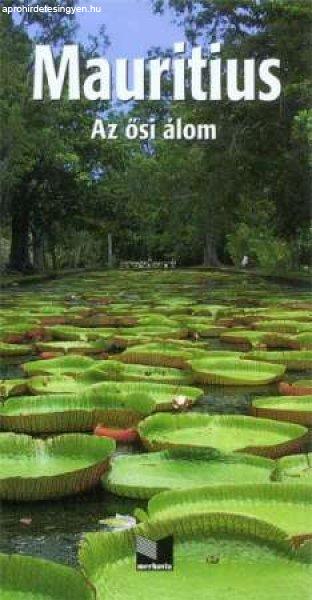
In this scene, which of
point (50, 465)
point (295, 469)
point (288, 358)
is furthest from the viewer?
point (288, 358)

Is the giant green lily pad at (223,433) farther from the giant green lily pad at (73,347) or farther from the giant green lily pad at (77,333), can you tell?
the giant green lily pad at (77,333)

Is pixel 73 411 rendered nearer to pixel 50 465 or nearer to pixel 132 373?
pixel 50 465

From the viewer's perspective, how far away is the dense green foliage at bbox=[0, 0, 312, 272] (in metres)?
13.4

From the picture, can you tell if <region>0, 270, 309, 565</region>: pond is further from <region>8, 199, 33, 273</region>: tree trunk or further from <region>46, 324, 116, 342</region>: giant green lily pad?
<region>8, 199, 33, 273</region>: tree trunk

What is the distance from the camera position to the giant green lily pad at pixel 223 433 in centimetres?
295

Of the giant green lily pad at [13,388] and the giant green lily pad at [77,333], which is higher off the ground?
the giant green lily pad at [77,333]

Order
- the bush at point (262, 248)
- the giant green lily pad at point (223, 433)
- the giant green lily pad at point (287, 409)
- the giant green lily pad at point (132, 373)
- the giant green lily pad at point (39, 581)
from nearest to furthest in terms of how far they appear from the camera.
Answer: the giant green lily pad at point (39, 581) < the giant green lily pad at point (223, 433) < the giant green lily pad at point (287, 409) < the giant green lily pad at point (132, 373) < the bush at point (262, 248)

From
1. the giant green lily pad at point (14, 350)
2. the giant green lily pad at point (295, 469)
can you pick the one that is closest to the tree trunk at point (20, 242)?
the giant green lily pad at point (14, 350)

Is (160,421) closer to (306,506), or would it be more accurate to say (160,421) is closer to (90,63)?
(306,506)

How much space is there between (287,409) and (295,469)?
0.94 m

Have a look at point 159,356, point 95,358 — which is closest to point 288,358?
point 159,356

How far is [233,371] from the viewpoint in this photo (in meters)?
4.75

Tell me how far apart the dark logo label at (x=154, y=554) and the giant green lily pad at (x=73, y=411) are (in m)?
1.59

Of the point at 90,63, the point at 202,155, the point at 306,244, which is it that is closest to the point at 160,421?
the point at 90,63
